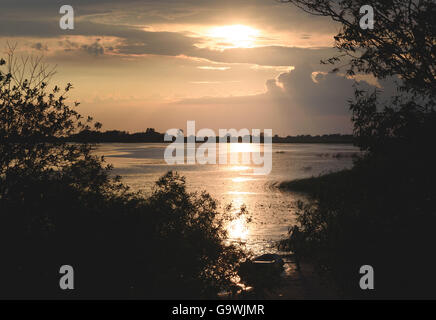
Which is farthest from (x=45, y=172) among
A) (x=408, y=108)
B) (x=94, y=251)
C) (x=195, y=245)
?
(x=408, y=108)

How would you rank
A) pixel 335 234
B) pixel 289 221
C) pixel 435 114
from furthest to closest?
1. pixel 289 221
2. pixel 335 234
3. pixel 435 114

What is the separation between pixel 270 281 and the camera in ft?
56.0

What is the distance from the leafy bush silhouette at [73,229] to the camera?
14156 mm

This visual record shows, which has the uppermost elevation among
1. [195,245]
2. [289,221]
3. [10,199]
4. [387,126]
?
[387,126]

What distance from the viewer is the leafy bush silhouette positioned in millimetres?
14156

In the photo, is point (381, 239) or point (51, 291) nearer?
point (51, 291)

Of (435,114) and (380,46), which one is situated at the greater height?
(380,46)

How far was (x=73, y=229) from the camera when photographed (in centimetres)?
1499

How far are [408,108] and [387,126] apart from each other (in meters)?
0.87

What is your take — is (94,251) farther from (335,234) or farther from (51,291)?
(335,234)

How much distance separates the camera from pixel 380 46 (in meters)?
16.5
